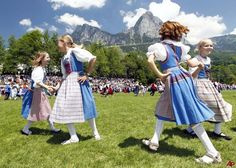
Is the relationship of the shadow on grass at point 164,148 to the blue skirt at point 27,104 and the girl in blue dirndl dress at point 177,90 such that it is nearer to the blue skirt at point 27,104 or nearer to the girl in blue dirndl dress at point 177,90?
the girl in blue dirndl dress at point 177,90

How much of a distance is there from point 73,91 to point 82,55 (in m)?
0.73

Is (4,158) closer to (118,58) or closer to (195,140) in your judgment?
(195,140)

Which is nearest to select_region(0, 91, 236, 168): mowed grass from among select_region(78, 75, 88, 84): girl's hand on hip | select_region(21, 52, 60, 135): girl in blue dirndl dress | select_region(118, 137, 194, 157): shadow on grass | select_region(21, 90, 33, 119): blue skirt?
select_region(118, 137, 194, 157): shadow on grass

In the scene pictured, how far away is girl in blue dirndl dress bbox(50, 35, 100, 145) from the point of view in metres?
6.37

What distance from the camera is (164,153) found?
561 cm

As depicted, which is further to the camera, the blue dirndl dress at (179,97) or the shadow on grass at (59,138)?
the shadow on grass at (59,138)

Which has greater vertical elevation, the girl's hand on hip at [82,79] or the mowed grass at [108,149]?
the girl's hand on hip at [82,79]

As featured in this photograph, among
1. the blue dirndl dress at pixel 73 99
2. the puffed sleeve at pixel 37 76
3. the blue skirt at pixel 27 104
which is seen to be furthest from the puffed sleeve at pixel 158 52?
the blue skirt at pixel 27 104

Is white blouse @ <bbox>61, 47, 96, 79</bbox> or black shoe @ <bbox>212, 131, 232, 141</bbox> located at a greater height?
white blouse @ <bbox>61, 47, 96, 79</bbox>

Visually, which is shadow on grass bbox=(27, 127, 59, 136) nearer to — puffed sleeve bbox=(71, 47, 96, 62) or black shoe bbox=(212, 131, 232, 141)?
puffed sleeve bbox=(71, 47, 96, 62)

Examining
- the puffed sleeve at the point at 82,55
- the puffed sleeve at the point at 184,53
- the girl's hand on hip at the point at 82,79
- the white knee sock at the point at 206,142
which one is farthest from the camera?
the girl's hand on hip at the point at 82,79

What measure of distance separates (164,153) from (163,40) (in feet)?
6.35

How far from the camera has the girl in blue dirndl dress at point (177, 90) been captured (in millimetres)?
5156

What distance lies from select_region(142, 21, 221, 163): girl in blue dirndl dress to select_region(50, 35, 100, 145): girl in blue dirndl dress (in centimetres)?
153
